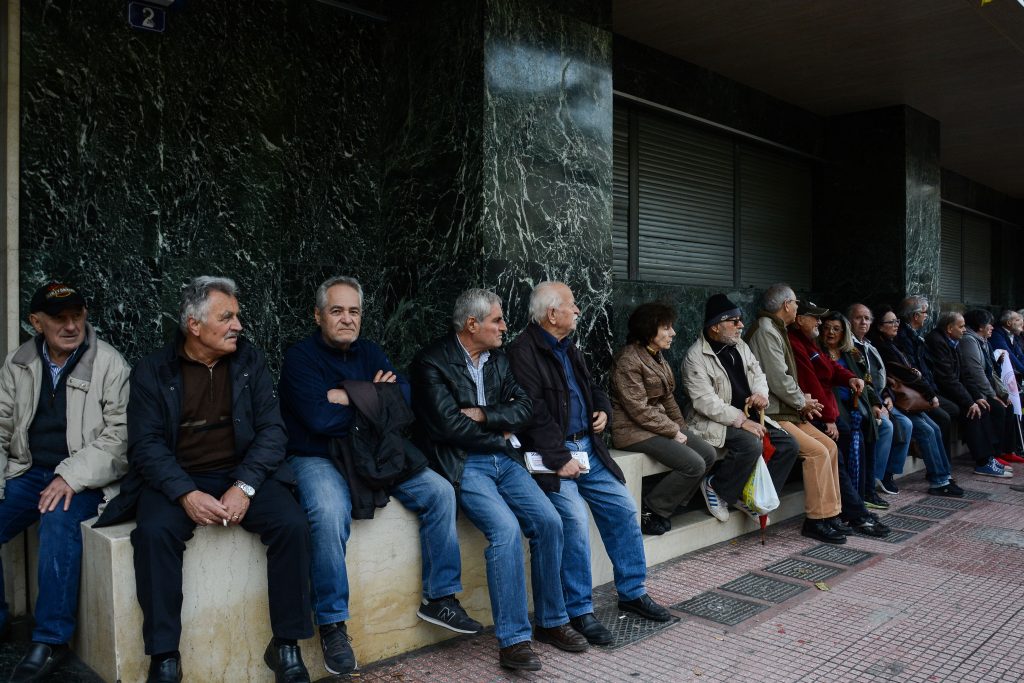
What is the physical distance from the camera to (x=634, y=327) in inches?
206

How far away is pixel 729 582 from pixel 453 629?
1.88 meters

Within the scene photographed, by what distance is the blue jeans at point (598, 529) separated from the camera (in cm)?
390

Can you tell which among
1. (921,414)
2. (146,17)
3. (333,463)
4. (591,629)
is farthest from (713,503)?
(146,17)

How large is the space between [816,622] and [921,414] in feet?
13.3

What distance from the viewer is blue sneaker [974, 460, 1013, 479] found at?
7941 mm

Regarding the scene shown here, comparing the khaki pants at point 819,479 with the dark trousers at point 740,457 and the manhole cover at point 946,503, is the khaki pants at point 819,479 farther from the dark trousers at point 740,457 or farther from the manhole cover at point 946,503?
the manhole cover at point 946,503

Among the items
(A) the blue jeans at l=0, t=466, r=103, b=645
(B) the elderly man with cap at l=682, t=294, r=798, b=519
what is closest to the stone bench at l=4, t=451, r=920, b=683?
(A) the blue jeans at l=0, t=466, r=103, b=645

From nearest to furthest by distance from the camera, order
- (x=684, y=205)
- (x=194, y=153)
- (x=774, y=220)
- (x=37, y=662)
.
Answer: (x=37, y=662) < (x=194, y=153) < (x=684, y=205) < (x=774, y=220)

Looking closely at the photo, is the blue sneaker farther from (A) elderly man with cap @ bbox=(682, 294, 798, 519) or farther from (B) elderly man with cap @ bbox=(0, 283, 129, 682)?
(B) elderly man with cap @ bbox=(0, 283, 129, 682)

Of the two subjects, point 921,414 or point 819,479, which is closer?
point 819,479

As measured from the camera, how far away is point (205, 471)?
3312 mm

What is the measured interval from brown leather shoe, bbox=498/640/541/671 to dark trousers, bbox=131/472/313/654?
868mm

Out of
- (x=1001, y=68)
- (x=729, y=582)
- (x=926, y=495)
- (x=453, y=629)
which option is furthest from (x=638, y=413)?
(x=1001, y=68)

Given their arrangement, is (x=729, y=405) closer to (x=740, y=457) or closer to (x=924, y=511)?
(x=740, y=457)
